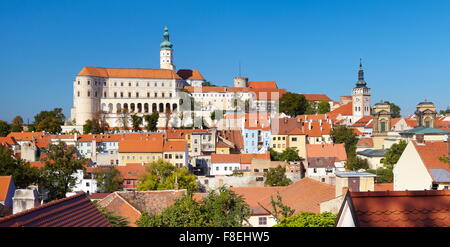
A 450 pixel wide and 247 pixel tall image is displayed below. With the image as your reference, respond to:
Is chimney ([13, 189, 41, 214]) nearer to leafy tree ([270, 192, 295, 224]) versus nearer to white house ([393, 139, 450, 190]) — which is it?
leafy tree ([270, 192, 295, 224])

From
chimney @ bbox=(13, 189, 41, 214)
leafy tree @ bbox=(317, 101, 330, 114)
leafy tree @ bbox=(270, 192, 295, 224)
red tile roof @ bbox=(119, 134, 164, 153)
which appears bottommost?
leafy tree @ bbox=(270, 192, 295, 224)

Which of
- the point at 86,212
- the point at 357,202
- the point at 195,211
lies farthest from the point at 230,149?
the point at 357,202

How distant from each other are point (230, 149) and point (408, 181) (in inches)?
1442

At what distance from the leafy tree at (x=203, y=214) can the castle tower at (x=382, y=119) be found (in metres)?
42.8

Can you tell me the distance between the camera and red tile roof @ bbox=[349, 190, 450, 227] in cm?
336

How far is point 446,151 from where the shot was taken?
16344 millimetres

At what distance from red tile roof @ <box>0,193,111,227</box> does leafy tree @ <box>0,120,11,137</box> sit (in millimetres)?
64802

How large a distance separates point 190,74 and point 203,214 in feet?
337

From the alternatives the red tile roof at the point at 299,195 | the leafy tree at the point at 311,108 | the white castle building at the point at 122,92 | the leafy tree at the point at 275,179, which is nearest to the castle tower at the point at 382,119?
the leafy tree at the point at 275,179

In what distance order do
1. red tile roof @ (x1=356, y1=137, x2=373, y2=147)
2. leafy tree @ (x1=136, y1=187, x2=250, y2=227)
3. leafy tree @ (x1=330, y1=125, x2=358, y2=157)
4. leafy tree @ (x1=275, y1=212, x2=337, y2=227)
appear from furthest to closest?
1. leafy tree @ (x1=330, y1=125, x2=358, y2=157)
2. red tile roof @ (x1=356, y1=137, x2=373, y2=147)
3. leafy tree @ (x1=136, y1=187, x2=250, y2=227)
4. leafy tree @ (x1=275, y1=212, x2=337, y2=227)

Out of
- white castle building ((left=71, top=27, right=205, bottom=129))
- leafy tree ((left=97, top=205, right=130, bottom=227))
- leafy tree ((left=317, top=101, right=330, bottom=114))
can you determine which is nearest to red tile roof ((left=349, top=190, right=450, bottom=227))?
leafy tree ((left=97, top=205, right=130, bottom=227))

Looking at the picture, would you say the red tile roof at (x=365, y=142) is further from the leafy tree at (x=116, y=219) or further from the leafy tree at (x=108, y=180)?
the leafy tree at (x=116, y=219)
